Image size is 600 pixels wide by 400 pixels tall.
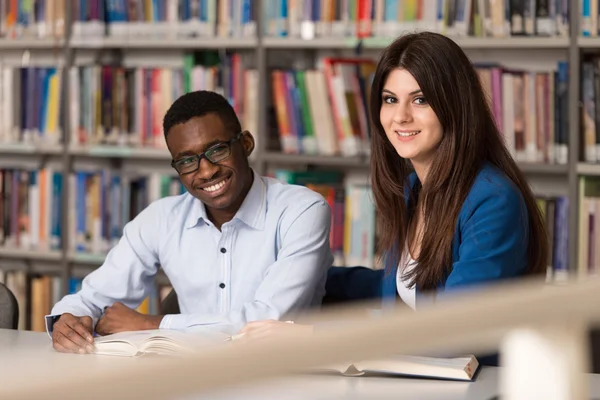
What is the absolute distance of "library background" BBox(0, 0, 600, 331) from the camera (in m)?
2.82

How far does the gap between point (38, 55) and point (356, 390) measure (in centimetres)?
286

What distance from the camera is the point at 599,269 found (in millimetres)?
2738

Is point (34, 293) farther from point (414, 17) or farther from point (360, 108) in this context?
point (414, 17)

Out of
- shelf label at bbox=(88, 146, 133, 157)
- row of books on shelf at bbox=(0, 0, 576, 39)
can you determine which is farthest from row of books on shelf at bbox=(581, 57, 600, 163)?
shelf label at bbox=(88, 146, 133, 157)

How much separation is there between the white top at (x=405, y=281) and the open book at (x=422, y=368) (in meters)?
0.36

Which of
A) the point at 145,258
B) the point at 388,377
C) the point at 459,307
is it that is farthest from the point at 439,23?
the point at 459,307

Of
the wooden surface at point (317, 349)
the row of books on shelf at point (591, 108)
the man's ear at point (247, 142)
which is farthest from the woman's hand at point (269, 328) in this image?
the row of books on shelf at point (591, 108)

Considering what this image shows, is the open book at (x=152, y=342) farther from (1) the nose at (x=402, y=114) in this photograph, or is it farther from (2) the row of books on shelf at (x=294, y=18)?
(2) the row of books on shelf at (x=294, y=18)

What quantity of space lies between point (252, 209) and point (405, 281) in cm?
38

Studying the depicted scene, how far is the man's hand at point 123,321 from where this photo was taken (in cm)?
186

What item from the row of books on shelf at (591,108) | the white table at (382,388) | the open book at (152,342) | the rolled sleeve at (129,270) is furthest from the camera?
the row of books on shelf at (591,108)

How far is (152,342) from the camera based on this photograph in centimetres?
163

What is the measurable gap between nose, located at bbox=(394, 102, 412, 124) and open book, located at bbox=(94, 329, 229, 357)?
0.55 m

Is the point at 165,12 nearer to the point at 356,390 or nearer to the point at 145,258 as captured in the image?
the point at 145,258
